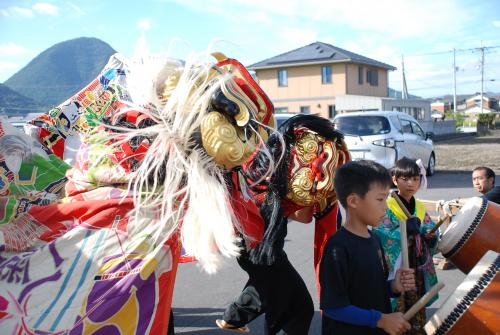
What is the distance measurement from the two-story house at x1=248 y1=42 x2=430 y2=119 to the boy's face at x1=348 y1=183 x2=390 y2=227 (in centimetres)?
2747

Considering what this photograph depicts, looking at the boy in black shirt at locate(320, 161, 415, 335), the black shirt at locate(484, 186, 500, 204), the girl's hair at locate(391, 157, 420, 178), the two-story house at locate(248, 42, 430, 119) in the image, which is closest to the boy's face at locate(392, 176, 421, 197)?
the girl's hair at locate(391, 157, 420, 178)

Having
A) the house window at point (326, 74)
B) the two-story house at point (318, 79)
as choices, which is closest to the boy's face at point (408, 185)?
the two-story house at point (318, 79)

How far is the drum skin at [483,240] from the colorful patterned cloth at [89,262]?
139cm

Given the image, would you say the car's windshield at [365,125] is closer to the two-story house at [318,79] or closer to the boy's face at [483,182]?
the boy's face at [483,182]

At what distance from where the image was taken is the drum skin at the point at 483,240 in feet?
7.08

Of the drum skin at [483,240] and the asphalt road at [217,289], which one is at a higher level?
the drum skin at [483,240]

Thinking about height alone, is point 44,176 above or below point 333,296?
above

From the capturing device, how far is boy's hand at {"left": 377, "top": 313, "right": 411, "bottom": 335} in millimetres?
1739

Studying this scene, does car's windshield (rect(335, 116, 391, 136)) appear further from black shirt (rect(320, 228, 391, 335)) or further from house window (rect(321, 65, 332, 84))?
house window (rect(321, 65, 332, 84))

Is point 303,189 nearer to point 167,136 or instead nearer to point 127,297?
point 167,136

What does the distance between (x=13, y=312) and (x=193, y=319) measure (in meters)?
2.17

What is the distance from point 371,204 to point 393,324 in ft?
1.51

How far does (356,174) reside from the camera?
1923 mm

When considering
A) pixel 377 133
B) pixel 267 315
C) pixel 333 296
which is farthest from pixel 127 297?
pixel 377 133
